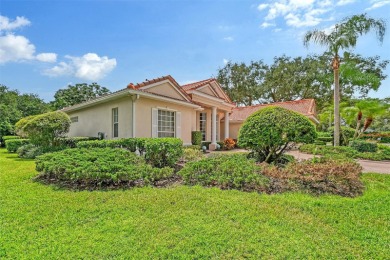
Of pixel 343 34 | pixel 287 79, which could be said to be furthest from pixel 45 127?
pixel 287 79

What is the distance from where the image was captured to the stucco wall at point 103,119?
11500 millimetres

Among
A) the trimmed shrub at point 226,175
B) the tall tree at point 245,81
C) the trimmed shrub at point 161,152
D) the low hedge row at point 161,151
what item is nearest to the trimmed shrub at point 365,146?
the trimmed shrub at point 226,175

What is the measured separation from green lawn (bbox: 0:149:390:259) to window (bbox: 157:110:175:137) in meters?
7.76

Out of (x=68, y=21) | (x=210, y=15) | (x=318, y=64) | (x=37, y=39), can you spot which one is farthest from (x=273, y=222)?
(x=318, y=64)

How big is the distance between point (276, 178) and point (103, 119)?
34.5 feet

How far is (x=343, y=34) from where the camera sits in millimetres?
13664

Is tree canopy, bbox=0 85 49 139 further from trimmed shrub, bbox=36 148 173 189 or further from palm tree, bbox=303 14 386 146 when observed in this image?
palm tree, bbox=303 14 386 146

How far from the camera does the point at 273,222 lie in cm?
372

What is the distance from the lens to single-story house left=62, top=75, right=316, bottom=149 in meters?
11.4

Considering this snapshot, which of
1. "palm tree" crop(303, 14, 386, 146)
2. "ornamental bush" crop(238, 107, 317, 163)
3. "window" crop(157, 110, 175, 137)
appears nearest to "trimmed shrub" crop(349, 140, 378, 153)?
"palm tree" crop(303, 14, 386, 146)

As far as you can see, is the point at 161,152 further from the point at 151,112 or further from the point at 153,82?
the point at 153,82

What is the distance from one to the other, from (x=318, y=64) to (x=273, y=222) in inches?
1337

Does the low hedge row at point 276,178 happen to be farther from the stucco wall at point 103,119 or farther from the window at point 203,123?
the window at point 203,123

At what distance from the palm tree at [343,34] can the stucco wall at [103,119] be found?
1232 cm
